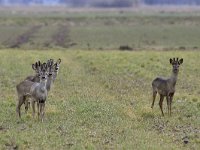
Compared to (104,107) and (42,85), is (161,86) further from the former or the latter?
(42,85)

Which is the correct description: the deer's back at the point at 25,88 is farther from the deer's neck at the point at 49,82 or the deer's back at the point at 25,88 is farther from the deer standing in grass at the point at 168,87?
the deer standing in grass at the point at 168,87

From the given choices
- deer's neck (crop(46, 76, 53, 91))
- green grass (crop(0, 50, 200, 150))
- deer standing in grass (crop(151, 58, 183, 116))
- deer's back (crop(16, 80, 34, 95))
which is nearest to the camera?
green grass (crop(0, 50, 200, 150))

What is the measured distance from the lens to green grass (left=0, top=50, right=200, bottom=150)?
1475 cm

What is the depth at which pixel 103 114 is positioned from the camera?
1867 centimetres

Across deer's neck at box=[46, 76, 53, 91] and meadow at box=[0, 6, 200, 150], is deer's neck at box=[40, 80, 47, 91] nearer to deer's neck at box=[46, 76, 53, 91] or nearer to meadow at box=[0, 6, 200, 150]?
meadow at box=[0, 6, 200, 150]

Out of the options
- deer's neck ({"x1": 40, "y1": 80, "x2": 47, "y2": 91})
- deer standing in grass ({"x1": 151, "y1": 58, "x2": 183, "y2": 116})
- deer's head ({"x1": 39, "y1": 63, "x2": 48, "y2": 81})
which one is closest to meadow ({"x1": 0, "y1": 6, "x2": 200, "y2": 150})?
deer standing in grass ({"x1": 151, "y1": 58, "x2": 183, "y2": 116})

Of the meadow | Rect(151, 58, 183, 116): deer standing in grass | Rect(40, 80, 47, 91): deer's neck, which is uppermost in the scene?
Rect(40, 80, 47, 91): deer's neck

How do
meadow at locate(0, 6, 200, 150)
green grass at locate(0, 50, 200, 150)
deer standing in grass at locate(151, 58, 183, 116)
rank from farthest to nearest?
deer standing in grass at locate(151, 58, 183, 116), meadow at locate(0, 6, 200, 150), green grass at locate(0, 50, 200, 150)

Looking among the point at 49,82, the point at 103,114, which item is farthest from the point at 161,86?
the point at 49,82

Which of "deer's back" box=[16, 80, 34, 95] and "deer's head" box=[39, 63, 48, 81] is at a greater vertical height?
"deer's head" box=[39, 63, 48, 81]

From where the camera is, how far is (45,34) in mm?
74438

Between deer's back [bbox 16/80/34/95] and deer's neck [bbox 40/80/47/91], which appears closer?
deer's neck [bbox 40/80/47/91]

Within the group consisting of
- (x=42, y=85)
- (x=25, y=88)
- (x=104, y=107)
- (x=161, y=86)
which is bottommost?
(x=104, y=107)

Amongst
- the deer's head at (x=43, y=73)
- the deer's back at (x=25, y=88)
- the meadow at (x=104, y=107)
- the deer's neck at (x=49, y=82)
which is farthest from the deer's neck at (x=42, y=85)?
the deer's neck at (x=49, y=82)
